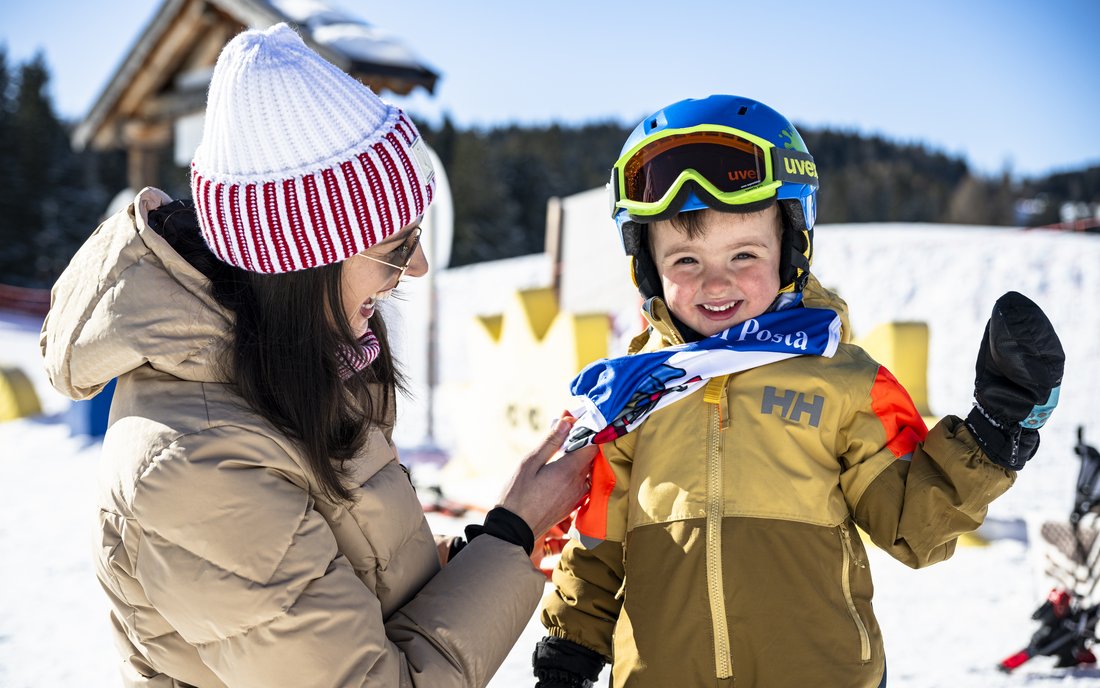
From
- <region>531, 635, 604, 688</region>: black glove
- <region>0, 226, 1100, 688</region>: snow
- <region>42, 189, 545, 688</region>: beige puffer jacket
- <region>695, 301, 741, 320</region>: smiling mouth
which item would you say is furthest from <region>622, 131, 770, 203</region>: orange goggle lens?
<region>531, 635, 604, 688</region>: black glove

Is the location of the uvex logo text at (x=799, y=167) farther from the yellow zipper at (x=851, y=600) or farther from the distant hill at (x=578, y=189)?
the distant hill at (x=578, y=189)

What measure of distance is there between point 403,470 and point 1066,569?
3.32 m

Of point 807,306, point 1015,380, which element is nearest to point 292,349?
point 807,306

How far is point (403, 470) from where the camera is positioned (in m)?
2.03

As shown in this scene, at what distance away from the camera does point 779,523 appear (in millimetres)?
1997

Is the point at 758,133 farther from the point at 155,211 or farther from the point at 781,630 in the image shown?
the point at 155,211

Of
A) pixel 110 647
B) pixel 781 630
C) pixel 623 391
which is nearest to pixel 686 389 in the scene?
pixel 623 391

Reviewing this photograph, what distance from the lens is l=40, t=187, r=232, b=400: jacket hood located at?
1588 mm

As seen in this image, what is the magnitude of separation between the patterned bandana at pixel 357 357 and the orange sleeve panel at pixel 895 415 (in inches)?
45.5

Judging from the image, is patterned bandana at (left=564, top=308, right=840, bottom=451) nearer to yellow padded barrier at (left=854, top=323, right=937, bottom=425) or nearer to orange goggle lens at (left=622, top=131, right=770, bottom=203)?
orange goggle lens at (left=622, top=131, right=770, bottom=203)

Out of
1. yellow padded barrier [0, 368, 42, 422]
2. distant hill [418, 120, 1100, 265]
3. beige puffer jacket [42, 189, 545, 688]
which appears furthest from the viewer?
distant hill [418, 120, 1100, 265]

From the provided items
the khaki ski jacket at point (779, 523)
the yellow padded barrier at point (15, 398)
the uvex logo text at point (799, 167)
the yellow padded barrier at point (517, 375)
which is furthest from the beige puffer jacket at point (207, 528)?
the yellow padded barrier at point (15, 398)

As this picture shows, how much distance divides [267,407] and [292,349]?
12 centimetres

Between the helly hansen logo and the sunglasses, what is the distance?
0.89 m
